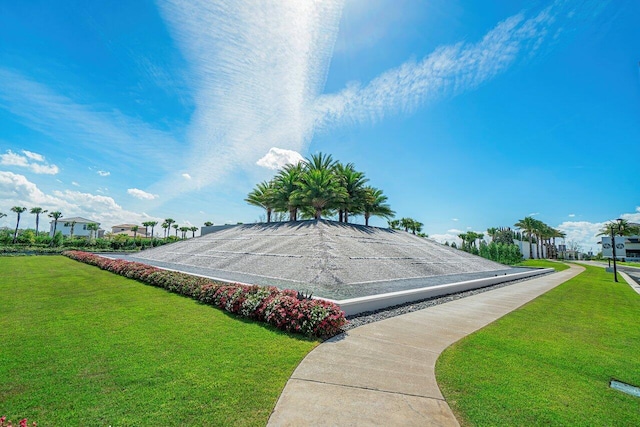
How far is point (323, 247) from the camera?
54.8 ft

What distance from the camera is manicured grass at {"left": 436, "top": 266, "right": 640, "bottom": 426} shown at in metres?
3.59

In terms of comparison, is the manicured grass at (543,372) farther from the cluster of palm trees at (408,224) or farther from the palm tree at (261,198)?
the cluster of palm trees at (408,224)

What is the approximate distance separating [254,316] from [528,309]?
31.7 ft

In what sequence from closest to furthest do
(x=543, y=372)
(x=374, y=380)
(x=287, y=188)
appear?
(x=374, y=380) → (x=543, y=372) → (x=287, y=188)

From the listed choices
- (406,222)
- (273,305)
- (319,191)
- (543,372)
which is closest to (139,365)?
(273,305)

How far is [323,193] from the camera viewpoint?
83.8 feet

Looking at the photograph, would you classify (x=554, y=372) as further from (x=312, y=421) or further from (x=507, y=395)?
(x=312, y=421)

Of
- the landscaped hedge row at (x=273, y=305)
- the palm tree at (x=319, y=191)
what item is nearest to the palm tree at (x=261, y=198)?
the palm tree at (x=319, y=191)

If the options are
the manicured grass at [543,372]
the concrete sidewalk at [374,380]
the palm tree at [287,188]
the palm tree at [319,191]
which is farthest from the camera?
the palm tree at [287,188]

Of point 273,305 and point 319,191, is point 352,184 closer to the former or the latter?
point 319,191

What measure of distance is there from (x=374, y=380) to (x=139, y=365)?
154 inches

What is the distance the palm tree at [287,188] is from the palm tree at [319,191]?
2308 mm

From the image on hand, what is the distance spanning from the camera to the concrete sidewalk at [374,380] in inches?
135

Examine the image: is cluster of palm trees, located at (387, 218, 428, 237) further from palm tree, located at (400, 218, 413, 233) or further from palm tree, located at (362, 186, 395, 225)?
palm tree, located at (362, 186, 395, 225)
